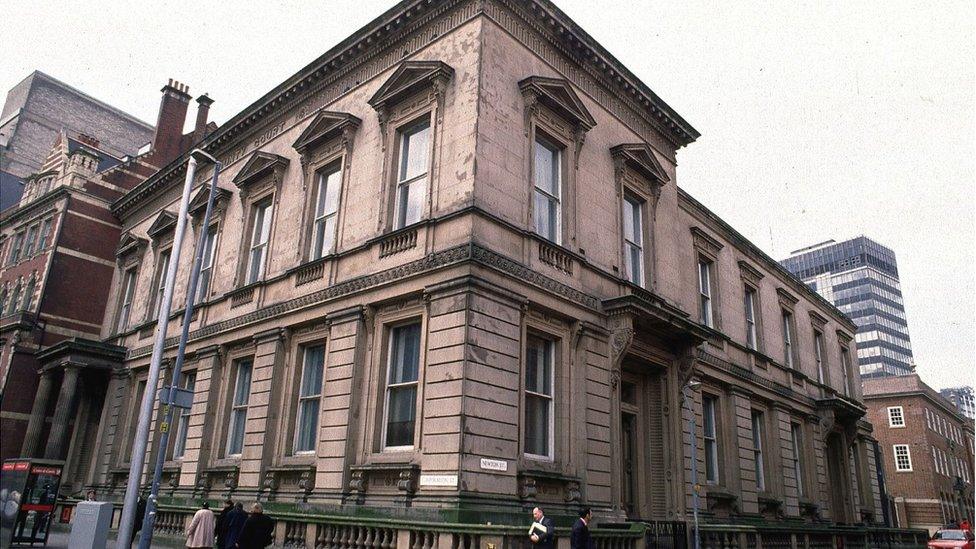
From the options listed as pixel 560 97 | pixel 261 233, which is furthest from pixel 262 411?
pixel 560 97

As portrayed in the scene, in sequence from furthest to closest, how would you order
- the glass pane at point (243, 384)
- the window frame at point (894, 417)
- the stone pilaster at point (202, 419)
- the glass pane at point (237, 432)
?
the window frame at point (894, 417)
the glass pane at point (243, 384)
the stone pilaster at point (202, 419)
the glass pane at point (237, 432)

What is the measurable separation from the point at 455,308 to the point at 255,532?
5801mm

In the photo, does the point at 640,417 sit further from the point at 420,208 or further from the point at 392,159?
the point at 392,159

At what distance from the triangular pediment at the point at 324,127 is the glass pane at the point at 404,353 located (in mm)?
6413

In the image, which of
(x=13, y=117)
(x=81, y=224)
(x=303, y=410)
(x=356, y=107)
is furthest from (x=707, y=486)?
(x=13, y=117)

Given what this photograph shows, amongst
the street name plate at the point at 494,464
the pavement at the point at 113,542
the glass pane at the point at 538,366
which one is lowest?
the pavement at the point at 113,542

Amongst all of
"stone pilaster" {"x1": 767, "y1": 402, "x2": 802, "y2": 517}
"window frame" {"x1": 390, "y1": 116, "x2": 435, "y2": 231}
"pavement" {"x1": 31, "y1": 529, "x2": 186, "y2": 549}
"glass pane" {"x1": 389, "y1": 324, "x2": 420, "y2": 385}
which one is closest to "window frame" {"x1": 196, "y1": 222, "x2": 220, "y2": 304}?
"pavement" {"x1": 31, "y1": 529, "x2": 186, "y2": 549}

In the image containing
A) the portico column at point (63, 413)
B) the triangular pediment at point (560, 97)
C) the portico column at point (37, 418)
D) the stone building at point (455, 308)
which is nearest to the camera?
the stone building at point (455, 308)

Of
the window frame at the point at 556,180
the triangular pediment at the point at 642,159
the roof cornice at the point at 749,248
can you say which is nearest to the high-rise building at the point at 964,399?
the roof cornice at the point at 749,248

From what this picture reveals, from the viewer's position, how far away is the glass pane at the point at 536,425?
1525cm

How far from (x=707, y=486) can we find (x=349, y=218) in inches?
535

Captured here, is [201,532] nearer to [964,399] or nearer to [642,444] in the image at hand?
[642,444]

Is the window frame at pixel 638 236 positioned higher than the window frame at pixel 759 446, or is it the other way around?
the window frame at pixel 638 236

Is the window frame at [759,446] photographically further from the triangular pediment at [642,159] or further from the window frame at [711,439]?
the triangular pediment at [642,159]
